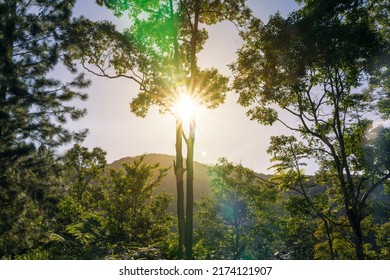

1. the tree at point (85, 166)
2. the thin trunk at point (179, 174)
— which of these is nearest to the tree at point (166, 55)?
the thin trunk at point (179, 174)

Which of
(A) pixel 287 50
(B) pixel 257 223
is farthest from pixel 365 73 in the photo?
(B) pixel 257 223

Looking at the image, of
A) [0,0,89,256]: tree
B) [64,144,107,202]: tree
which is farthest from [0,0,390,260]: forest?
[64,144,107,202]: tree

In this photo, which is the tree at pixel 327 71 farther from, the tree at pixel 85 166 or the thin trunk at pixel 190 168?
the tree at pixel 85 166

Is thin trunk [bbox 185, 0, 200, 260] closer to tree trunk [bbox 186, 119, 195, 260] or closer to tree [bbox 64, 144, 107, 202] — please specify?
tree trunk [bbox 186, 119, 195, 260]

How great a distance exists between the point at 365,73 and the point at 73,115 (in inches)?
492

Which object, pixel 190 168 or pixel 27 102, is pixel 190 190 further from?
pixel 27 102

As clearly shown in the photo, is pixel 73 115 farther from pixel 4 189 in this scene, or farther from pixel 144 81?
pixel 4 189

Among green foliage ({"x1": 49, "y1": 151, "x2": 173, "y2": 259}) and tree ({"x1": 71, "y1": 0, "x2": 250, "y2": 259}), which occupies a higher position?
tree ({"x1": 71, "y1": 0, "x2": 250, "y2": 259})

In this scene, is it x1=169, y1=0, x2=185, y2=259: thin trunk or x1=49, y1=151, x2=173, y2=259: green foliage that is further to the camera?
x1=169, y1=0, x2=185, y2=259: thin trunk

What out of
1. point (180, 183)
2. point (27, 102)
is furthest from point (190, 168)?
point (27, 102)

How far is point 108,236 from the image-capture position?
42.6ft

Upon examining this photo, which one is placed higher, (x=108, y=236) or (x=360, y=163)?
(x=360, y=163)

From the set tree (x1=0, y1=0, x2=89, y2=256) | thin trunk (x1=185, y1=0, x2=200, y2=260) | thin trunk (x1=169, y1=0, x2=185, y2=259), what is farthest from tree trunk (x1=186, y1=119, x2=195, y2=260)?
tree (x1=0, y1=0, x2=89, y2=256)
